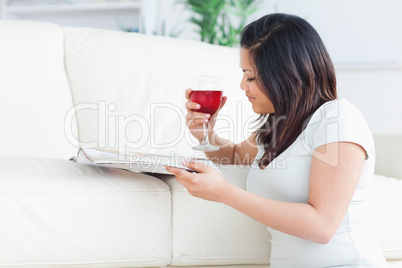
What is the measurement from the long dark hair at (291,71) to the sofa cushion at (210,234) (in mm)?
244

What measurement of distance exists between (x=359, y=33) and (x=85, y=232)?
2.90 m

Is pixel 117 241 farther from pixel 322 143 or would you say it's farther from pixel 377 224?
pixel 377 224

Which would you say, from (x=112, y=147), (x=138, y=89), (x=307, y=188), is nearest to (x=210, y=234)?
(x=307, y=188)

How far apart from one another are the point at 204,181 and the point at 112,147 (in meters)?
0.90

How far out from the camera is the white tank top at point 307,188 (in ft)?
3.57

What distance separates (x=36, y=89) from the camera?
184 centimetres

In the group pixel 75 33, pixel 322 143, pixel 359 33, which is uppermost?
pixel 359 33

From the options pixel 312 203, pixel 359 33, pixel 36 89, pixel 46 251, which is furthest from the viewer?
pixel 359 33

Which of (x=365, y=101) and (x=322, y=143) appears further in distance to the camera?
(x=365, y=101)

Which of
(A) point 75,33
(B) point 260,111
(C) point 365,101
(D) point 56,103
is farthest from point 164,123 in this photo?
(C) point 365,101

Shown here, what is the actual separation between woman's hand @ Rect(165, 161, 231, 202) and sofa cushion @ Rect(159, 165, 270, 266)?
0.26 meters

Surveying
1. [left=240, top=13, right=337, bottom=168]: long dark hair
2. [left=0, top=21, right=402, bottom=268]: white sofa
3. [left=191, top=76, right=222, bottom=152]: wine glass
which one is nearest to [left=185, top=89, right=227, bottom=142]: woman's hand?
[left=191, top=76, right=222, bottom=152]: wine glass

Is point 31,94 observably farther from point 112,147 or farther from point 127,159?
point 127,159

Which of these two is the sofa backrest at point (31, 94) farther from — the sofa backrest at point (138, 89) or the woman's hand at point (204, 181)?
the woman's hand at point (204, 181)
